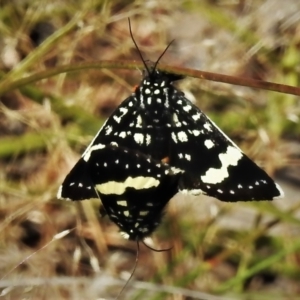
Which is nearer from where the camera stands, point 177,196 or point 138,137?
point 138,137

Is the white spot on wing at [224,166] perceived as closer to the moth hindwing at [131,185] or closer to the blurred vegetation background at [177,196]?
the moth hindwing at [131,185]

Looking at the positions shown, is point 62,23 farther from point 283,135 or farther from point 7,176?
point 283,135

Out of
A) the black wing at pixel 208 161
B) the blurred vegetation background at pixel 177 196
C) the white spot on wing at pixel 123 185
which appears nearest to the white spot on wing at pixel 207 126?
the black wing at pixel 208 161

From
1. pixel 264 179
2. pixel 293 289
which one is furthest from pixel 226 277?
pixel 264 179

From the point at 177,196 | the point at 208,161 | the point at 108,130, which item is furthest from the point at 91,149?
the point at 177,196

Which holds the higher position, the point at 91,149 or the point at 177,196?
the point at 177,196

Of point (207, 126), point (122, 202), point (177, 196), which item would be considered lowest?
point (122, 202)

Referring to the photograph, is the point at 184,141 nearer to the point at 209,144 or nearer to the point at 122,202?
the point at 209,144
